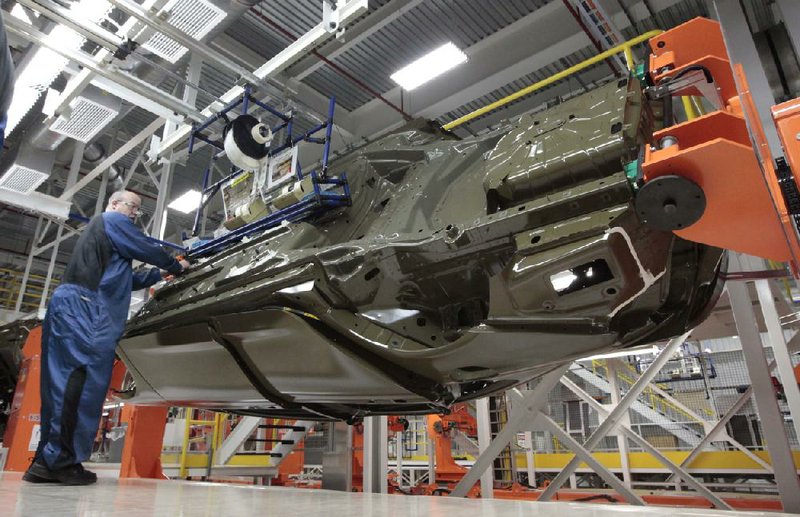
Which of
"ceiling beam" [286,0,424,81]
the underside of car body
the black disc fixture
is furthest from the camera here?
→ "ceiling beam" [286,0,424,81]

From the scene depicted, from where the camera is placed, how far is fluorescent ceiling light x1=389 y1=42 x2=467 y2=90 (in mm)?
5520

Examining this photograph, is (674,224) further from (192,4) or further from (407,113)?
(407,113)

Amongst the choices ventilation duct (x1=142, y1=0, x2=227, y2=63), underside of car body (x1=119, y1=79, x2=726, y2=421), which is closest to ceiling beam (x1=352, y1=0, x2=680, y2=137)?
ventilation duct (x1=142, y1=0, x2=227, y2=63)

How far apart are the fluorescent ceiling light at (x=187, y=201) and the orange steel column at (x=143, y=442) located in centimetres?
528

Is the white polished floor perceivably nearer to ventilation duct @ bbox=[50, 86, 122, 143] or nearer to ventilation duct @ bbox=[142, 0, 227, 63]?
ventilation duct @ bbox=[142, 0, 227, 63]

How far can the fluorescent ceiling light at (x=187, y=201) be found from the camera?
8.67m

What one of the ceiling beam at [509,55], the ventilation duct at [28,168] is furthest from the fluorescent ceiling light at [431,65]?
the ventilation duct at [28,168]

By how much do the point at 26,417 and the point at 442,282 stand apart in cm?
379

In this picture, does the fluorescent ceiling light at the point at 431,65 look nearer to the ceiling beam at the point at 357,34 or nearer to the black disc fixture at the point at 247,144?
the ceiling beam at the point at 357,34

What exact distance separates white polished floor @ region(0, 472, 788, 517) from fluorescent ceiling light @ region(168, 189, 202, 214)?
685 centimetres

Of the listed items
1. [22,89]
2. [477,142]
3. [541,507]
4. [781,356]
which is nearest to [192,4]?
[22,89]

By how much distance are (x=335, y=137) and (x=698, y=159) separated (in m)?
7.45

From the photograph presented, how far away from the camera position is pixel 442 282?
224cm

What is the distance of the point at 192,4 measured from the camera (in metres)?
4.17
